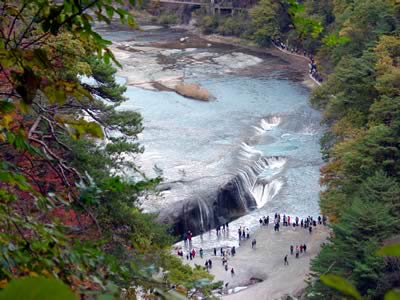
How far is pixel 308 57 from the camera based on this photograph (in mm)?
44781

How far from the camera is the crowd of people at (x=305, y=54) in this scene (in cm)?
3931

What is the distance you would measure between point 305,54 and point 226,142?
1958cm

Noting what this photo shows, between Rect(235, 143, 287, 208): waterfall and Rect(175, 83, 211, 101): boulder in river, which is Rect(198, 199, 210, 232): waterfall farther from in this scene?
Rect(175, 83, 211, 101): boulder in river

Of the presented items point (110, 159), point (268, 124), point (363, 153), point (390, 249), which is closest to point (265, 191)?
point (268, 124)

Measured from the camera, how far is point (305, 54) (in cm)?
4553

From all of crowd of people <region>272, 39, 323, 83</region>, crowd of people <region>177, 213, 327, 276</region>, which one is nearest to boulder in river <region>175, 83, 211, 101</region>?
crowd of people <region>272, 39, 323, 83</region>

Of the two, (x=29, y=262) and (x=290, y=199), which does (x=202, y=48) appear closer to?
(x=290, y=199)

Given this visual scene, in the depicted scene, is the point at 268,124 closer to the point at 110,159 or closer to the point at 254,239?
the point at 254,239

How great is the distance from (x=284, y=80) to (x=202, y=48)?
10.7 metres

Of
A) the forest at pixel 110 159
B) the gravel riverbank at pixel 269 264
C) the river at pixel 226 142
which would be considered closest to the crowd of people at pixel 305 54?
the forest at pixel 110 159

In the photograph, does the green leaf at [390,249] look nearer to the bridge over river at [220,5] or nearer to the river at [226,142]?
the river at [226,142]

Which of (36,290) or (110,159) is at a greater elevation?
(36,290)

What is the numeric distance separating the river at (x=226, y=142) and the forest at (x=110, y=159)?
227 cm

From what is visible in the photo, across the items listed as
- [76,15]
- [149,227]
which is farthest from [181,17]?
[76,15]
